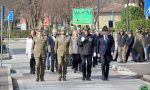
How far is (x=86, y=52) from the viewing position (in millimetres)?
18328

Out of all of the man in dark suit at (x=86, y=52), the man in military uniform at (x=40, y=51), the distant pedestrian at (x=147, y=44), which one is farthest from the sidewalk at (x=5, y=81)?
the distant pedestrian at (x=147, y=44)

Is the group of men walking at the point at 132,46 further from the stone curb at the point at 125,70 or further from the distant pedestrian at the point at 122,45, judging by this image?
the stone curb at the point at 125,70

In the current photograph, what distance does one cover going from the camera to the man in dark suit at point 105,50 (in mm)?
18531

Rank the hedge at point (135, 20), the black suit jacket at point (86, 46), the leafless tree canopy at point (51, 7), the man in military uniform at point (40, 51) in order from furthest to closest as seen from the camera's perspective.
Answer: the leafless tree canopy at point (51, 7) → the hedge at point (135, 20) → the black suit jacket at point (86, 46) → the man in military uniform at point (40, 51)

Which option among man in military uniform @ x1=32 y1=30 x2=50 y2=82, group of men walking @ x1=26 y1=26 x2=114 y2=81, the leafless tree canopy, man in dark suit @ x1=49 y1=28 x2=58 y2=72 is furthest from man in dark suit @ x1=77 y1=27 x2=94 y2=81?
the leafless tree canopy

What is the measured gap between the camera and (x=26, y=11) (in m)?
67.8

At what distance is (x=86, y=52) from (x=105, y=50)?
673mm

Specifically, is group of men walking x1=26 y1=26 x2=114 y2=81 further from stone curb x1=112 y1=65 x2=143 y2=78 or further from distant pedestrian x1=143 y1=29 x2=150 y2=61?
distant pedestrian x1=143 y1=29 x2=150 y2=61

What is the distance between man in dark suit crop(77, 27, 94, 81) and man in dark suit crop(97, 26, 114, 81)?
0.36 m

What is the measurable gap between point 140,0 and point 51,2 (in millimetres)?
22428

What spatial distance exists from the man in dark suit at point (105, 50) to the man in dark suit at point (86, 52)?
0.36 meters

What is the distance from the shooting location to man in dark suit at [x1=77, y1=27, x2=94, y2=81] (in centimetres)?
1837

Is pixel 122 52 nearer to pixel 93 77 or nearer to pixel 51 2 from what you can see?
pixel 93 77

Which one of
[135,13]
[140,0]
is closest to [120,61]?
[135,13]
